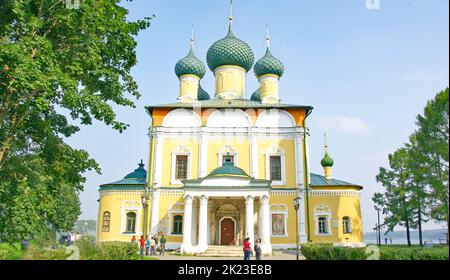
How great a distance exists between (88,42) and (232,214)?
1469 cm

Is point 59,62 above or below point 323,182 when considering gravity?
above

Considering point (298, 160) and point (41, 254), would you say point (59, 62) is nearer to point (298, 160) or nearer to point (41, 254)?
point (41, 254)

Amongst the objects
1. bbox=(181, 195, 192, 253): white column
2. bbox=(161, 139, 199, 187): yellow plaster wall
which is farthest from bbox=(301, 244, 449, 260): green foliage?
bbox=(161, 139, 199, 187): yellow plaster wall

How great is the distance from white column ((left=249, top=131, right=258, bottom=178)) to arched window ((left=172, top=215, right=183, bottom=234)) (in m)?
5.52

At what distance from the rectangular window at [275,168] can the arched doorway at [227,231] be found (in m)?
4.09

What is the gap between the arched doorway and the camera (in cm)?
2245

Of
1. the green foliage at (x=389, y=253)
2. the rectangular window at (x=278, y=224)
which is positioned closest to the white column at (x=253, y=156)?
the rectangular window at (x=278, y=224)

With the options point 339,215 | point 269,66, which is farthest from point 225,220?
point 269,66

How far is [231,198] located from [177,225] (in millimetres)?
4173

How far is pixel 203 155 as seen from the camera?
2372 centimetres

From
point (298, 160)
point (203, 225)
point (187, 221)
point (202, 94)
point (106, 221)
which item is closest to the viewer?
→ point (203, 225)

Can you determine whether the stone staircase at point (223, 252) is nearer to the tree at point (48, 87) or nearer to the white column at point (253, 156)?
the white column at point (253, 156)

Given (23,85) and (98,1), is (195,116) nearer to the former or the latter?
(98,1)
